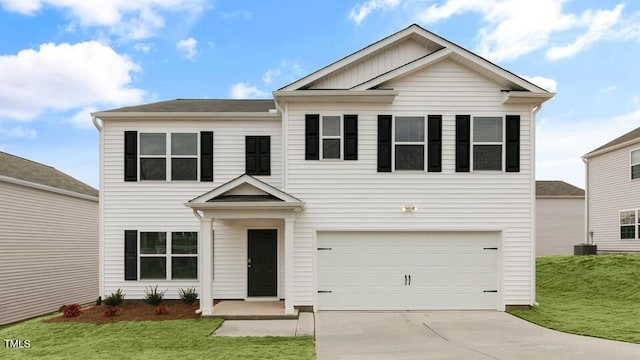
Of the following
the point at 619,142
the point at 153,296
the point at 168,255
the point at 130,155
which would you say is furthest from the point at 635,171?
the point at 130,155

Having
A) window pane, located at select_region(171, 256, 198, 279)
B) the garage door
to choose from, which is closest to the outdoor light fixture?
the garage door

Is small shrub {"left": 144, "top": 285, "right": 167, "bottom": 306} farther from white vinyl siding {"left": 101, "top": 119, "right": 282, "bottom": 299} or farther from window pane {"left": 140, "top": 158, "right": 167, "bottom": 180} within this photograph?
window pane {"left": 140, "top": 158, "right": 167, "bottom": 180}

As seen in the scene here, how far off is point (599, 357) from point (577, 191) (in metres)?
24.5

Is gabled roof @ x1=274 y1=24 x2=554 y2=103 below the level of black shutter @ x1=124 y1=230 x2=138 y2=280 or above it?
above

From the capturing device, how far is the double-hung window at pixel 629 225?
1998 cm

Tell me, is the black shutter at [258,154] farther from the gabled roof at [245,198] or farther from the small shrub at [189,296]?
the small shrub at [189,296]

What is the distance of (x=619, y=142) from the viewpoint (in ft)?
69.7

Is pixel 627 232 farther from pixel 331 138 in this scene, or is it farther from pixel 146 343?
pixel 146 343

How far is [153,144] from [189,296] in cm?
463

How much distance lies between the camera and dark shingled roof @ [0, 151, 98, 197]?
664 inches

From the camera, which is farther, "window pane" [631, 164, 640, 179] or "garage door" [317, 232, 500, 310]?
"window pane" [631, 164, 640, 179]

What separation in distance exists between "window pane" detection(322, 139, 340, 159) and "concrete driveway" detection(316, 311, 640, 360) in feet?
13.8

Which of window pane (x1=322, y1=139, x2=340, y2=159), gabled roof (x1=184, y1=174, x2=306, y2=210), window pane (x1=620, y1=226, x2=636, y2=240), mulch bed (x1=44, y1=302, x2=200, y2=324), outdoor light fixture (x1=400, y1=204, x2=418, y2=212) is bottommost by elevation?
mulch bed (x1=44, y1=302, x2=200, y2=324)

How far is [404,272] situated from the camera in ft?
40.9
